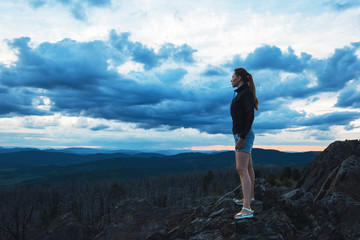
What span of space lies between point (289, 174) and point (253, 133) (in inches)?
4189

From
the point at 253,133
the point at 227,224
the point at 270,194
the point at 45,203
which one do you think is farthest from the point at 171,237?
the point at 45,203

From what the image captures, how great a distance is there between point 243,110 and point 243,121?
393 millimetres

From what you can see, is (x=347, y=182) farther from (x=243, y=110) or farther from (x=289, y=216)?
(x=243, y=110)

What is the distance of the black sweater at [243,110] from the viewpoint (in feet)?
29.6

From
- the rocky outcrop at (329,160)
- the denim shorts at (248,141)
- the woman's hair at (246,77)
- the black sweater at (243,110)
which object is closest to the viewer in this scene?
the black sweater at (243,110)

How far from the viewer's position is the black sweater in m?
9.01

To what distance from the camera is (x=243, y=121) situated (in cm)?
912

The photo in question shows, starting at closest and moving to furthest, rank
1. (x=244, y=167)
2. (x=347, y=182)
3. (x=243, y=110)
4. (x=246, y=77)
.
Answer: (x=243, y=110)
(x=244, y=167)
(x=246, y=77)
(x=347, y=182)

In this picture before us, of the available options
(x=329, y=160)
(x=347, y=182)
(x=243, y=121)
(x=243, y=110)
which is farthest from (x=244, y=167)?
(x=329, y=160)

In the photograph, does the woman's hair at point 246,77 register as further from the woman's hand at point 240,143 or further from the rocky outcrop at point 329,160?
the rocky outcrop at point 329,160

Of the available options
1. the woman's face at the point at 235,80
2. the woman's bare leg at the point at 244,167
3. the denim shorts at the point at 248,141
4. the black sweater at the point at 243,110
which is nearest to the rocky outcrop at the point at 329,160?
the woman's bare leg at the point at 244,167

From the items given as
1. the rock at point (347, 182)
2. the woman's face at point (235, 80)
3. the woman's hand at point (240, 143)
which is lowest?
the rock at point (347, 182)

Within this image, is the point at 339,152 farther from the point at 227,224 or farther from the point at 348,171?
the point at 227,224

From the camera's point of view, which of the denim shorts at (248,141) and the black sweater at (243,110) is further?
the denim shorts at (248,141)
